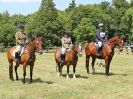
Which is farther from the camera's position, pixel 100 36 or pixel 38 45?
pixel 100 36

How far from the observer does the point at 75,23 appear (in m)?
119

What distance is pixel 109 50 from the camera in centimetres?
2397

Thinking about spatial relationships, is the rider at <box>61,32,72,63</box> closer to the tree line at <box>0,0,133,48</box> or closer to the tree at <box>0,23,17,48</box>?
Answer: the tree line at <box>0,0,133,48</box>

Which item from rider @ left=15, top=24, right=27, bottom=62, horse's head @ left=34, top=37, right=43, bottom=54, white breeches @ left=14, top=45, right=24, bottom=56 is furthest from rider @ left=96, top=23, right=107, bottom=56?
white breeches @ left=14, top=45, right=24, bottom=56

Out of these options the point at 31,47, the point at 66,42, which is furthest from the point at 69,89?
the point at 66,42

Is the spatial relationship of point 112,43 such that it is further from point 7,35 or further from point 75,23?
point 7,35

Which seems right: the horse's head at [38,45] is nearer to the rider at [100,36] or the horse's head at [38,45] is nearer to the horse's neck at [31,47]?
the horse's neck at [31,47]

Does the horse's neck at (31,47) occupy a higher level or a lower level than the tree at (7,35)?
lower

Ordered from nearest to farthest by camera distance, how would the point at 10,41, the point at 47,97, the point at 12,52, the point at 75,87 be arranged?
the point at 47,97 → the point at 75,87 → the point at 12,52 → the point at 10,41

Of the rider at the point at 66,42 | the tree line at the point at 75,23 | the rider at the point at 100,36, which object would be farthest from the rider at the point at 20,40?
the tree line at the point at 75,23

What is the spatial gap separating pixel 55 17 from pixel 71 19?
27.1 m

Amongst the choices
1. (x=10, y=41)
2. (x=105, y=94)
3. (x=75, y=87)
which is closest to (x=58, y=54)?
(x=75, y=87)

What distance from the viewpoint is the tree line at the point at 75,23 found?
299 feet

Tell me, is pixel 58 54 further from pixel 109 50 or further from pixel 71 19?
pixel 71 19
